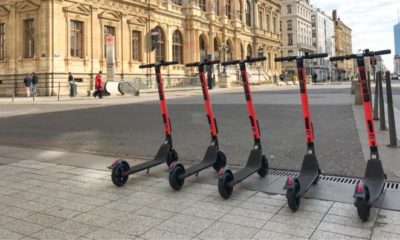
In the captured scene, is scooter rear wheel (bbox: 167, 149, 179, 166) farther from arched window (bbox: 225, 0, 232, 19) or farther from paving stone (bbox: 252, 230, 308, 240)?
arched window (bbox: 225, 0, 232, 19)

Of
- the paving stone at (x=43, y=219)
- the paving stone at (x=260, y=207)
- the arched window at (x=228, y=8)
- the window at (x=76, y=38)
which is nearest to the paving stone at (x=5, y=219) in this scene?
the paving stone at (x=43, y=219)

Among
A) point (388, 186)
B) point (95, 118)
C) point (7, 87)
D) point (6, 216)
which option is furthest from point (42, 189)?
point (7, 87)

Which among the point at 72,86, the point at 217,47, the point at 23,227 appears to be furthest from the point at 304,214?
the point at 217,47

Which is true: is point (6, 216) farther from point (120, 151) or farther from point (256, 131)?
point (120, 151)

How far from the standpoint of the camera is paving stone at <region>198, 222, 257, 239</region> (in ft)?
11.5

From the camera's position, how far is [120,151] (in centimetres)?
787

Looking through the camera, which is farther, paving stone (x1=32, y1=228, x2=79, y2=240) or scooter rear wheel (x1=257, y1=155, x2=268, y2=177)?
scooter rear wheel (x1=257, y1=155, x2=268, y2=177)

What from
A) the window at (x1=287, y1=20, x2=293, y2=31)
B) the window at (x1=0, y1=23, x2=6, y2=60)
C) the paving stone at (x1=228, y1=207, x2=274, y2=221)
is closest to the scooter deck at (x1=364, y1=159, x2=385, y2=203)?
the paving stone at (x1=228, y1=207, x2=274, y2=221)

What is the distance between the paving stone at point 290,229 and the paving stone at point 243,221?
0.07 metres

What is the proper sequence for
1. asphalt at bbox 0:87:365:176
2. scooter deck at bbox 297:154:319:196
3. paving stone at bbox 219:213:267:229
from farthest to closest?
A: 1. asphalt at bbox 0:87:365:176
2. scooter deck at bbox 297:154:319:196
3. paving stone at bbox 219:213:267:229

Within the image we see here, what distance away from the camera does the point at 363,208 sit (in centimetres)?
369

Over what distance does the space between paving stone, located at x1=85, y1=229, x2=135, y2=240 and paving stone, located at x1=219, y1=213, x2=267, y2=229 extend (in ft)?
3.11

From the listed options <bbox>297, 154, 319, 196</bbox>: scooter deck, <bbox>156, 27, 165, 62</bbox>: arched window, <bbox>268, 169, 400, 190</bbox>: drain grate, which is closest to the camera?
<bbox>297, 154, 319, 196</bbox>: scooter deck

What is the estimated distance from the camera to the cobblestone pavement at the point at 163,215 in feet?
11.8
